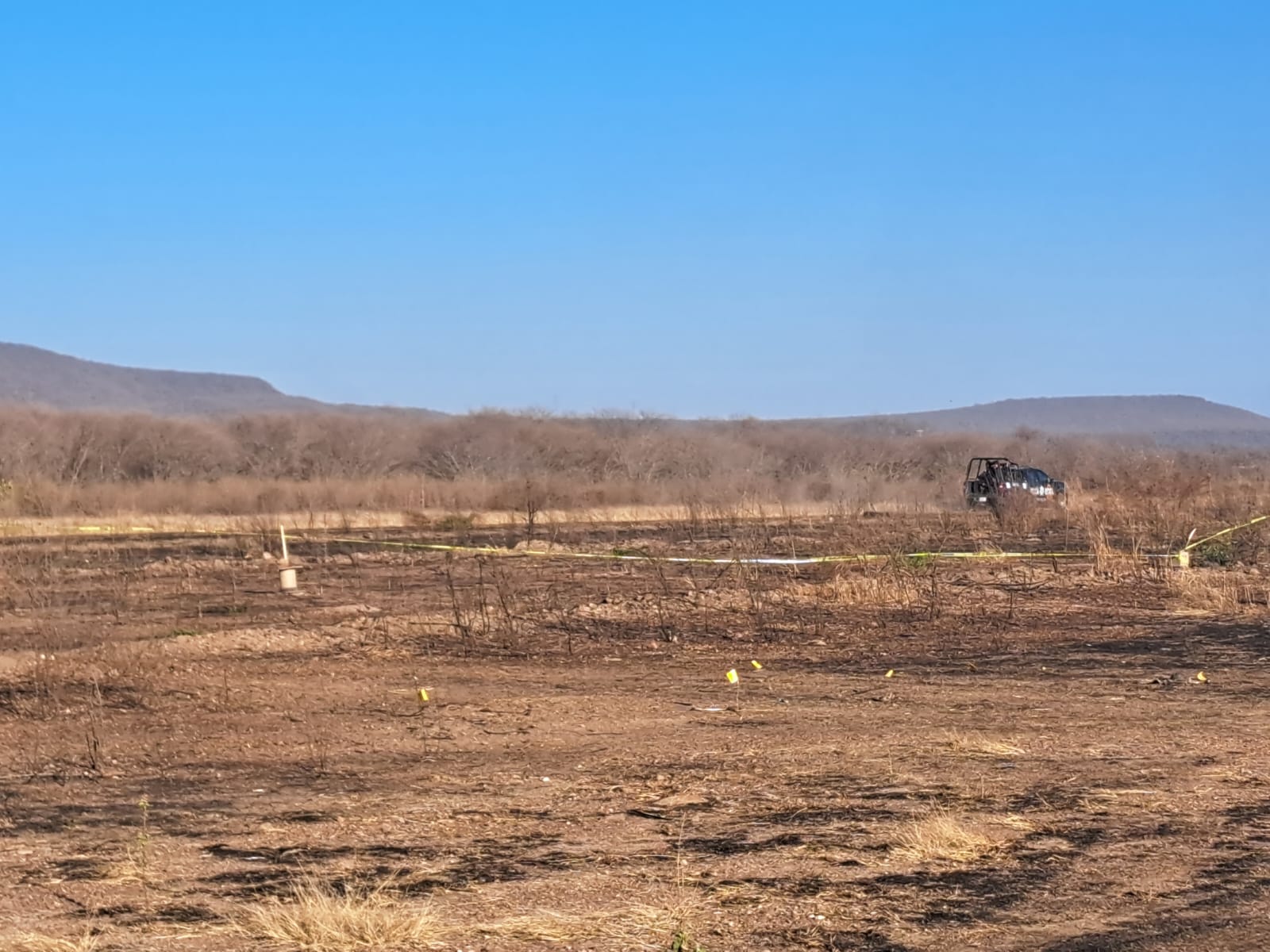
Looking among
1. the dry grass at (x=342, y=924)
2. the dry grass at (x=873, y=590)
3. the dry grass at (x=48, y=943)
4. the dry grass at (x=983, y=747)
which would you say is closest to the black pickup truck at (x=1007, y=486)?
the dry grass at (x=873, y=590)

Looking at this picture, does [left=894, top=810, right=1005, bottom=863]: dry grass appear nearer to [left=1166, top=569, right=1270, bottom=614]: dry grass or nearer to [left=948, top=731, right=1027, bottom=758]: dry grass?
[left=948, top=731, right=1027, bottom=758]: dry grass

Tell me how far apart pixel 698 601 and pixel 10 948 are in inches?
556

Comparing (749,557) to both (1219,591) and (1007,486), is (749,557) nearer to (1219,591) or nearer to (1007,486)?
(1219,591)

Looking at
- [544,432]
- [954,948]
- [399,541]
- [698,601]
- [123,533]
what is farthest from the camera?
[544,432]

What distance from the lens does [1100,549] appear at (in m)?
24.0

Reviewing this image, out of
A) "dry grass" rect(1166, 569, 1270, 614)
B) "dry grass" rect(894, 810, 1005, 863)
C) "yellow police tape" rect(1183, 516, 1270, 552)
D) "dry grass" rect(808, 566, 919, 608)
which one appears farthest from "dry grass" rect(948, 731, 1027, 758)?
"yellow police tape" rect(1183, 516, 1270, 552)

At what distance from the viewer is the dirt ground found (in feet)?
21.9

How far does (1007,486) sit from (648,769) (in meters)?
30.6

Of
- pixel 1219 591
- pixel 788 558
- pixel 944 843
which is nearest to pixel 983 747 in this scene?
pixel 944 843

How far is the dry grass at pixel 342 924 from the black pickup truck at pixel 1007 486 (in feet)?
105

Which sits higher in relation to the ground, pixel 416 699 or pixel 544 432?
pixel 544 432

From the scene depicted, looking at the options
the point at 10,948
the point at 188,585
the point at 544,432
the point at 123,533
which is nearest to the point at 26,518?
the point at 123,533

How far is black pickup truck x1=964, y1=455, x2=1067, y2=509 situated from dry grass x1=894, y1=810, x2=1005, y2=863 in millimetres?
29987

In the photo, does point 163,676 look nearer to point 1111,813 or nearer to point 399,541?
point 1111,813
